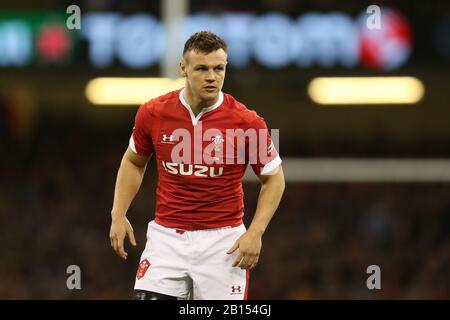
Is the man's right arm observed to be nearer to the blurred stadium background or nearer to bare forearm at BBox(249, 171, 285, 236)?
bare forearm at BBox(249, 171, 285, 236)

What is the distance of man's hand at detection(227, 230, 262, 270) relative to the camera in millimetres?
3719

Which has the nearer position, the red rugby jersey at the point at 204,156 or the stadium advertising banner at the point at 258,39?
the red rugby jersey at the point at 204,156

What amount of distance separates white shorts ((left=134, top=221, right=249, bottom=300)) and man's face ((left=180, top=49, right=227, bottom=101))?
508mm

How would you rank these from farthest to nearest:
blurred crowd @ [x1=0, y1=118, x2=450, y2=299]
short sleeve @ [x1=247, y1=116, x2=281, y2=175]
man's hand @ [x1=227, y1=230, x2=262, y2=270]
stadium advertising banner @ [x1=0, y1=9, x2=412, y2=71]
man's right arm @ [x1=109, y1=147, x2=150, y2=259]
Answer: blurred crowd @ [x1=0, y1=118, x2=450, y2=299], stadium advertising banner @ [x1=0, y1=9, x2=412, y2=71], man's right arm @ [x1=109, y1=147, x2=150, y2=259], short sleeve @ [x1=247, y1=116, x2=281, y2=175], man's hand @ [x1=227, y1=230, x2=262, y2=270]

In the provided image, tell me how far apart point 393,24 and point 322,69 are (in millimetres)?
573

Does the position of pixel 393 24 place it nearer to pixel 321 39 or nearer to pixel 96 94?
pixel 321 39

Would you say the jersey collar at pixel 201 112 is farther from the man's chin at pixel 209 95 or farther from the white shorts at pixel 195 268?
the white shorts at pixel 195 268

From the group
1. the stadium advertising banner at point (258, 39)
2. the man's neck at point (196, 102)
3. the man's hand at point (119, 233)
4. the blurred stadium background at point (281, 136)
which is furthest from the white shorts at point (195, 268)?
the stadium advertising banner at point (258, 39)

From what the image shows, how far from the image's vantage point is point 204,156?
3.87m

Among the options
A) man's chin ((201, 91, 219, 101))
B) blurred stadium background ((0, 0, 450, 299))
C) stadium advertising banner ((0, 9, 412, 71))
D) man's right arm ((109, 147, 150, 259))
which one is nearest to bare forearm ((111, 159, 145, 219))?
man's right arm ((109, 147, 150, 259))

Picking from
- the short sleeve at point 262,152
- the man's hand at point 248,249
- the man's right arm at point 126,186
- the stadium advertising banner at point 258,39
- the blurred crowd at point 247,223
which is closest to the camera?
the man's hand at point 248,249

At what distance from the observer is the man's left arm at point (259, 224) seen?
3.72 metres

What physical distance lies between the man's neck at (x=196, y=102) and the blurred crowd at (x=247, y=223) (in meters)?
4.57

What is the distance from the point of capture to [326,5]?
7.36 m
